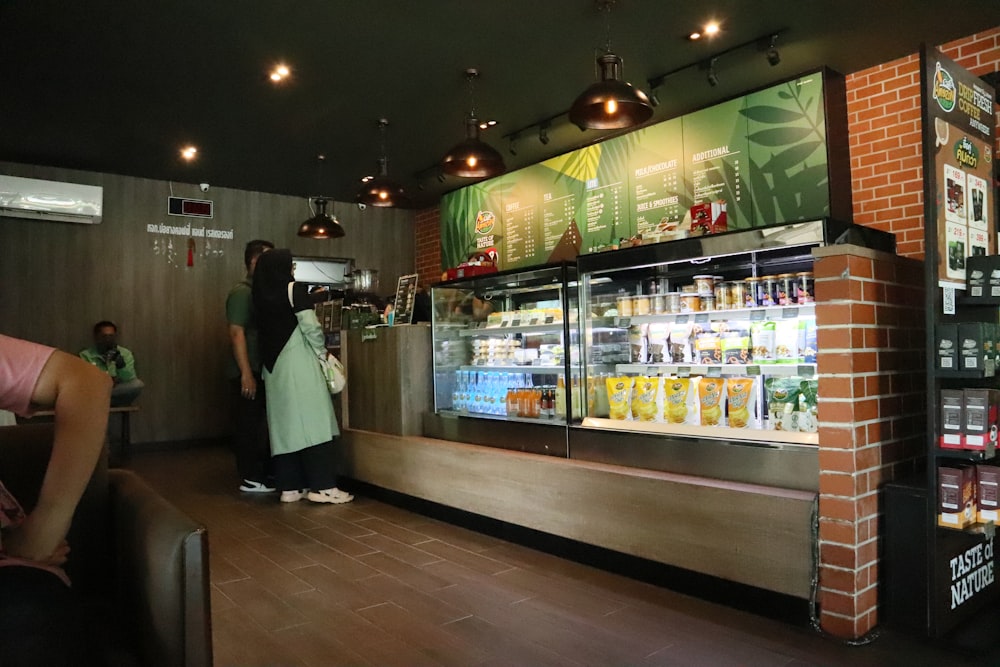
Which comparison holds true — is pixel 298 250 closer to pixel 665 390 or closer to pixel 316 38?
pixel 316 38

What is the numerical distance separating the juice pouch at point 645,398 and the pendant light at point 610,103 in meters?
1.43

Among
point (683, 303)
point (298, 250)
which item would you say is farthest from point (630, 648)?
point (298, 250)

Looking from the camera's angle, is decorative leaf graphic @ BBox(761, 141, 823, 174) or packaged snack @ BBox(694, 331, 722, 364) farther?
decorative leaf graphic @ BBox(761, 141, 823, 174)

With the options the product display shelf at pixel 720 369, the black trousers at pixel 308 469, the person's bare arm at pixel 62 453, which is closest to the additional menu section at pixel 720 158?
the product display shelf at pixel 720 369

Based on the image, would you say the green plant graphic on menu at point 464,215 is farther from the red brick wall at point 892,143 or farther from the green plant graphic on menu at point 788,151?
the red brick wall at point 892,143

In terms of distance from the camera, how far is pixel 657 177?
232 inches

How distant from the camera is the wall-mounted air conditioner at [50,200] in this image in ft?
21.8

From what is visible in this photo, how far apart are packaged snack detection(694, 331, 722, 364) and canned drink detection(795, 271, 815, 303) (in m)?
0.44

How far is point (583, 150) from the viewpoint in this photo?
6.60 metres

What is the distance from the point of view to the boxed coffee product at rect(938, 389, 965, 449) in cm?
243

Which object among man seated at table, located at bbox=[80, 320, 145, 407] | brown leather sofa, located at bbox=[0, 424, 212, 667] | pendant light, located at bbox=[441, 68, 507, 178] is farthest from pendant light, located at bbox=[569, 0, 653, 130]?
man seated at table, located at bbox=[80, 320, 145, 407]

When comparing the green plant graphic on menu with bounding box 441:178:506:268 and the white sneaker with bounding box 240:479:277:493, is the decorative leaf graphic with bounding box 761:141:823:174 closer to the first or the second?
the green plant graphic on menu with bounding box 441:178:506:268

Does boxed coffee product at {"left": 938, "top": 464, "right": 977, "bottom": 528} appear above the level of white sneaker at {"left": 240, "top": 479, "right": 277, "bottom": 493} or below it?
above

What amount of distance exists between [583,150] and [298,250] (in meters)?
3.95
